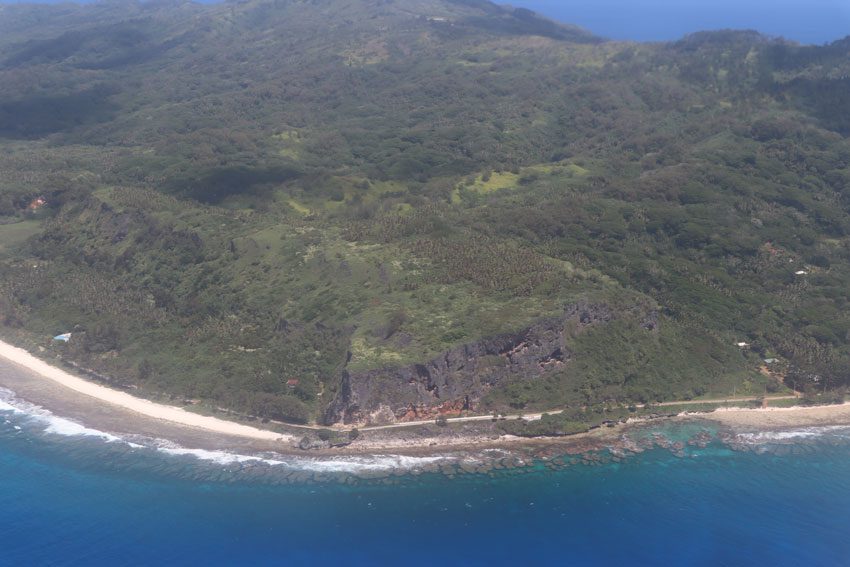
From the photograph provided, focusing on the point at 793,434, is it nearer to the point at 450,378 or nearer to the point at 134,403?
the point at 450,378

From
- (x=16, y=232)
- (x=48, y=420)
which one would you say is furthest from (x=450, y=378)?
(x=16, y=232)

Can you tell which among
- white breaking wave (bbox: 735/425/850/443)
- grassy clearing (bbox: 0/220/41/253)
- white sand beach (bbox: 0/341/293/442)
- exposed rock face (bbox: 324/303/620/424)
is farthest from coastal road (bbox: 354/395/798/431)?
grassy clearing (bbox: 0/220/41/253)

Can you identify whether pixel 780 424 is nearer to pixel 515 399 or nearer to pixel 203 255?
Answer: pixel 515 399

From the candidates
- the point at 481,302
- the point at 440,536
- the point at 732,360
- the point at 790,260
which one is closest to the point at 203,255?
the point at 481,302

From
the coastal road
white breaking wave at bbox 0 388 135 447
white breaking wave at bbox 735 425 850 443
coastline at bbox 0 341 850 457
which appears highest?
the coastal road

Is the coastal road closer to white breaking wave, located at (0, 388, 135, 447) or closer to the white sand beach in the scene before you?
the white sand beach

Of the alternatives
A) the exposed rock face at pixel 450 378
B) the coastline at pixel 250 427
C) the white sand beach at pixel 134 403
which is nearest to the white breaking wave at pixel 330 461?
the coastline at pixel 250 427
